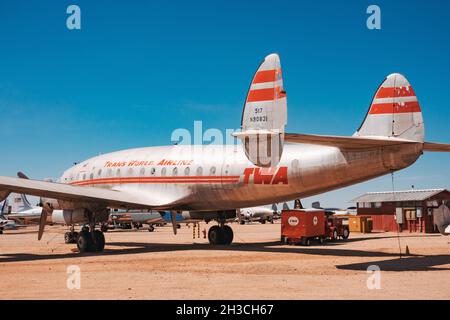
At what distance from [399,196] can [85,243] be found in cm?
3642

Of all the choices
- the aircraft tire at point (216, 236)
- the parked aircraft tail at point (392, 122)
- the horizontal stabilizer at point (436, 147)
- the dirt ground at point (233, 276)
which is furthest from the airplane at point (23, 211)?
the horizontal stabilizer at point (436, 147)

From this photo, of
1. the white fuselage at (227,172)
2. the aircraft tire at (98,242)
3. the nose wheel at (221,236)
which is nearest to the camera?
the white fuselage at (227,172)

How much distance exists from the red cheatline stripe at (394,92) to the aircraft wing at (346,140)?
6.60ft

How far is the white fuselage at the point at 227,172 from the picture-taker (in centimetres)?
2104

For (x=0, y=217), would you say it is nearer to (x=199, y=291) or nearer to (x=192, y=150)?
(x=192, y=150)

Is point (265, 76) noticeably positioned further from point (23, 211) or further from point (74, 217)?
point (23, 211)

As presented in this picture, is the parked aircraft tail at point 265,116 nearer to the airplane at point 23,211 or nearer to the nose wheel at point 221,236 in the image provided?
the nose wheel at point 221,236

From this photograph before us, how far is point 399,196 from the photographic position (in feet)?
176

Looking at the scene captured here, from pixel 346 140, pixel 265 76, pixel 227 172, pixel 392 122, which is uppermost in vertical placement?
pixel 265 76

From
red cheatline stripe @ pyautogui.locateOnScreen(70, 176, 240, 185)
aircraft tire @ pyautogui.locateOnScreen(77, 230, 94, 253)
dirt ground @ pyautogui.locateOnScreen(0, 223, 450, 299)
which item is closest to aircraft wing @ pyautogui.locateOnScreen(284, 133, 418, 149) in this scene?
dirt ground @ pyautogui.locateOnScreen(0, 223, 450, 299)

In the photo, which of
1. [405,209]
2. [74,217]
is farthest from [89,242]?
[405,209]

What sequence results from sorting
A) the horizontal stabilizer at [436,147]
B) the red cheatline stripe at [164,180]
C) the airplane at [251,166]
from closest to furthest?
the horizontal stabilizer at [436,147]
the airplane at [251,166]
the red cheatline stripe at [164,180]
